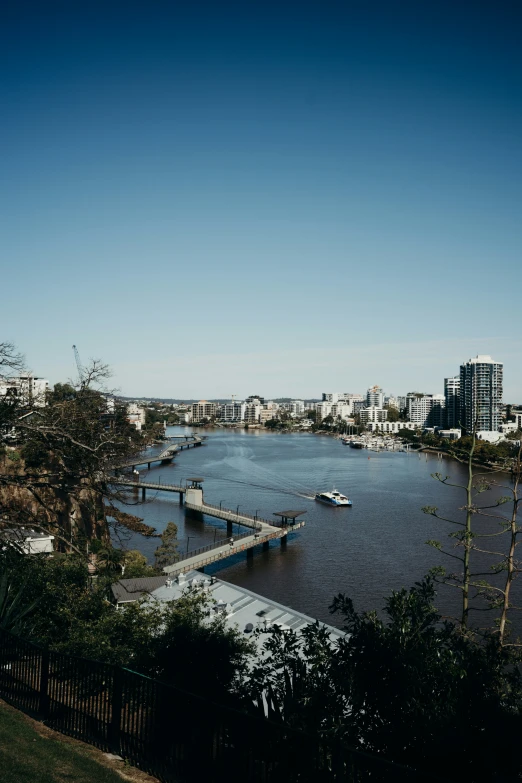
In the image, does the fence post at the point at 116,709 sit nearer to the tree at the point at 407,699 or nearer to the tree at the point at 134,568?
the tree at the point at 407,699

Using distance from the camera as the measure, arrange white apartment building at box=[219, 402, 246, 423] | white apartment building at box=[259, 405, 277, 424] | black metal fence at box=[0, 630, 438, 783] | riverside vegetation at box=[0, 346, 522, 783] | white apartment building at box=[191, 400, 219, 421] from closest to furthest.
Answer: black metal fence at box=[0, 630, 438, 783] → riverside vegetation at box=[0, 346, 522, 783] → white apartment building at box=[259, 405, 277, 424] → white apartment building at box=[191, 400, 219, 421] → white apartment building at box=[219, 402, 246, 423]

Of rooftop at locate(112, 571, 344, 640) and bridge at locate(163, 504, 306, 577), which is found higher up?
rooftop at locate(112, 571, 344, 640)

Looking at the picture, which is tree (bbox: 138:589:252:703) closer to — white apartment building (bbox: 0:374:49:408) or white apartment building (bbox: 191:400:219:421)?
white apartment building (bbox: 0:374:49:408)

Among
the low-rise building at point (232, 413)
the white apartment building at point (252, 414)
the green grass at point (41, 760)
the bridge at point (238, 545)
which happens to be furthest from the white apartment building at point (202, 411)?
the green grass at point (41, 760)

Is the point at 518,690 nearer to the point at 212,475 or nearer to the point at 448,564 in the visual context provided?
the point at 448,564

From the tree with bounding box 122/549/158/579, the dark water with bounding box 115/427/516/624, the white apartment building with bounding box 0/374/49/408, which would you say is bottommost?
the dark water with bounding box 115/427/516/624

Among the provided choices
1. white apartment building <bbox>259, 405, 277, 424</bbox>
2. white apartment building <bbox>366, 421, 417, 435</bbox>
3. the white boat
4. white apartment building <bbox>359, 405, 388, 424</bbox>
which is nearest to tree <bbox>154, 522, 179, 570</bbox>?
the white boat
